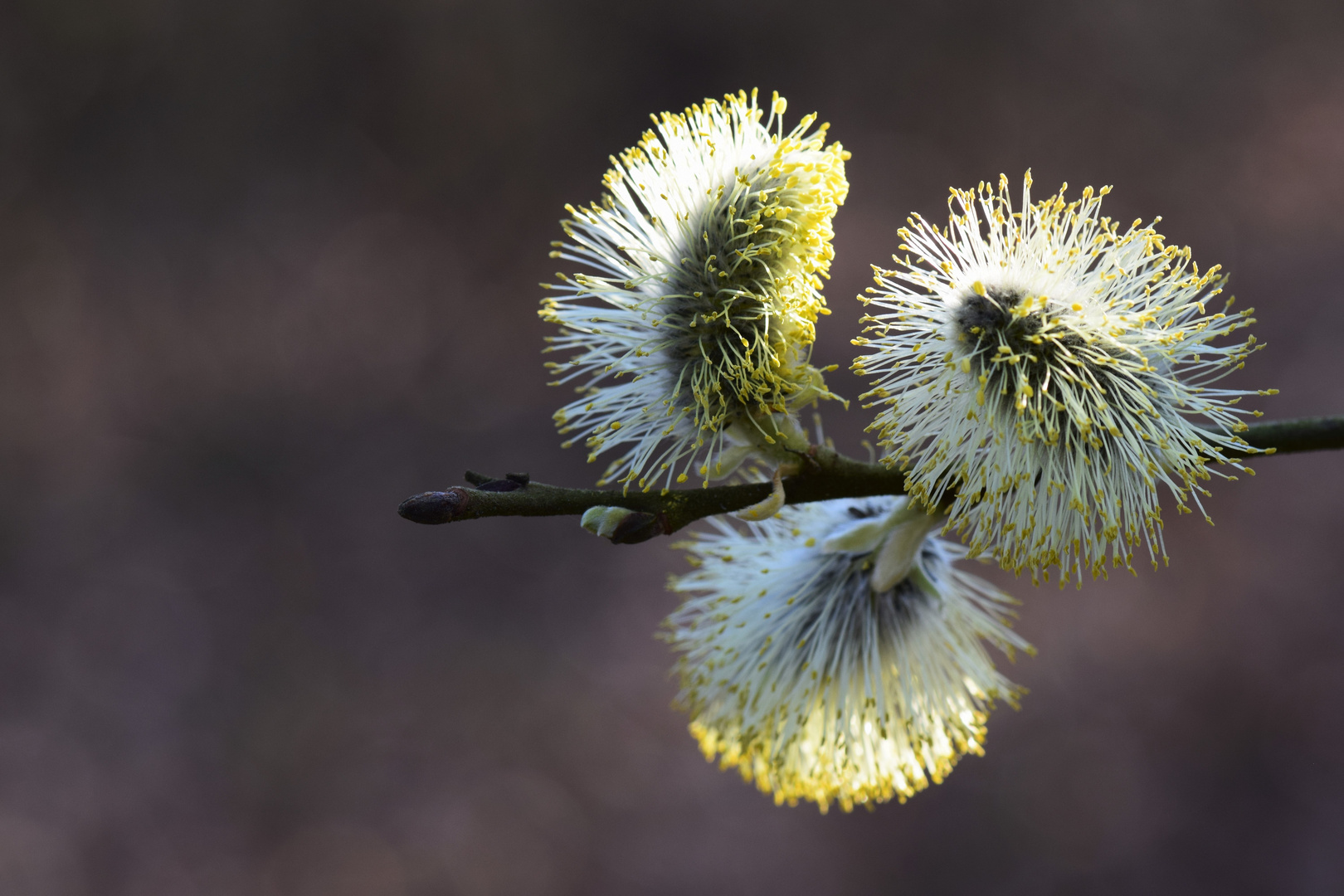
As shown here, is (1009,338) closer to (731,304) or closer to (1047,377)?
(1047,377)

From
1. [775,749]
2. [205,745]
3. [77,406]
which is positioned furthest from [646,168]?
[77,406]

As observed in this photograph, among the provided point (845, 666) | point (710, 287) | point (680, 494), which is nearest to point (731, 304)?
point (710, 287)

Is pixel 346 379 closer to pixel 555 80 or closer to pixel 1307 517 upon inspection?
pixel 555 80

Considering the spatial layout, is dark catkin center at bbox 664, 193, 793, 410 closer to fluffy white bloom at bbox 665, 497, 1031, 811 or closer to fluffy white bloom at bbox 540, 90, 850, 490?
fluffy white bloom at bbox 540, 90, 850, 490

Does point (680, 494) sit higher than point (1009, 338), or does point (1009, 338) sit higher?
point (1009, 338)

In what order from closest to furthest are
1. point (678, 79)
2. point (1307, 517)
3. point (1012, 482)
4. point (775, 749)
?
point (1012, 482) → point (775, 749) → point (1307, 517) → point (678, 79)

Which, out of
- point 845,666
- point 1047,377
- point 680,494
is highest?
point 1047,377

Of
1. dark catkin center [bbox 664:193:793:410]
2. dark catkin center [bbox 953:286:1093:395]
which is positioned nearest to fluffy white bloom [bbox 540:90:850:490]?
dark catkin center [bbox 664:193:793:410]
